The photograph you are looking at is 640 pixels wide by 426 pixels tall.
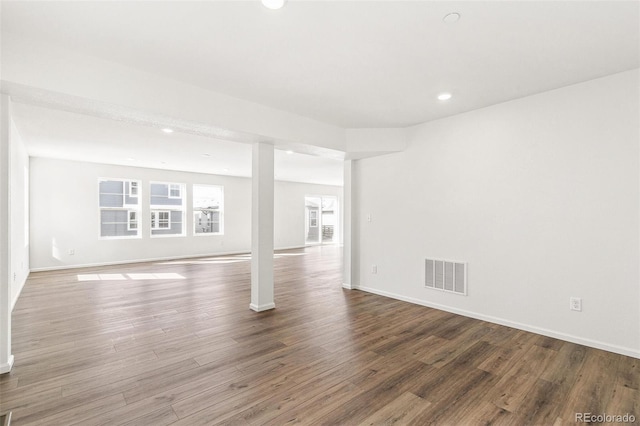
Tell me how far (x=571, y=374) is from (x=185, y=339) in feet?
11.3

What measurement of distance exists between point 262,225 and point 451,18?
2.95 m

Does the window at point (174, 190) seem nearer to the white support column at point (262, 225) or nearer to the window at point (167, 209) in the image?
the window at point (167, 209)

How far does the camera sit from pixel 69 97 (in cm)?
240

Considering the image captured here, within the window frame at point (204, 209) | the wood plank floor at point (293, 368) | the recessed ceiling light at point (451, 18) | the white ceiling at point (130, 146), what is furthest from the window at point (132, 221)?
the recessed ceiling light at point (451, 18)

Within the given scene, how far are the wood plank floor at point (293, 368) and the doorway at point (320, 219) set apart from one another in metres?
7.60

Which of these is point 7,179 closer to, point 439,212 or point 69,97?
point 69,97

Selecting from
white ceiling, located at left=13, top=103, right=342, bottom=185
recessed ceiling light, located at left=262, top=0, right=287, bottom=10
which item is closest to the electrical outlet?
recessed ceiling light, located at left=262, top=0, right=287, bottom=10

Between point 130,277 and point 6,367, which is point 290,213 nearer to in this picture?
point 130,277

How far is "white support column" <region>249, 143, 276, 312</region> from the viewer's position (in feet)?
12.8

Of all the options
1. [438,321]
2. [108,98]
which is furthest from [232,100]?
[438,321]

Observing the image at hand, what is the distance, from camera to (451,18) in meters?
1.90

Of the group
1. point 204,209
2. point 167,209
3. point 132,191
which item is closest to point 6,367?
point 132,191

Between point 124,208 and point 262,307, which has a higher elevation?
point 124,208

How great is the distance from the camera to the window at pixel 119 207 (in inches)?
285
